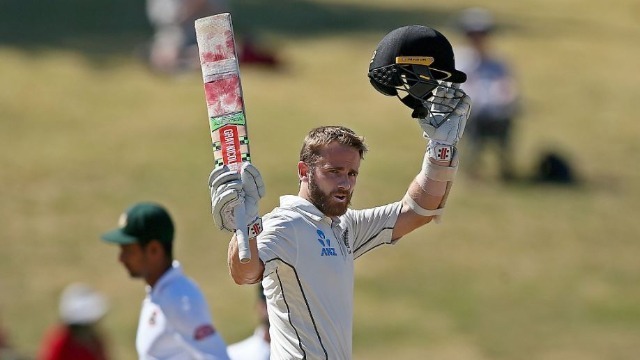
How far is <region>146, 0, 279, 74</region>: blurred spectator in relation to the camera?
2114 cm

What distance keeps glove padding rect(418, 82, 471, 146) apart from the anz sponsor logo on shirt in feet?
2.52

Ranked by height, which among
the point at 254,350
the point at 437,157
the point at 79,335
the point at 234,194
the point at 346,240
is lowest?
the point at 79,335

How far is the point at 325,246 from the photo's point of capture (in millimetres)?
6699

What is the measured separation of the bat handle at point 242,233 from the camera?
6.14 meters

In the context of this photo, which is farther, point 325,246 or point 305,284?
point 325,246

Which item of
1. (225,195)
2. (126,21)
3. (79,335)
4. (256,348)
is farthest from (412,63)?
(126,21)

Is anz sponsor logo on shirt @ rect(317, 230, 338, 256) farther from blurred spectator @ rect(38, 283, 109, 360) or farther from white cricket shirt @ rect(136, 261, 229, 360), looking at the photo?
blurred spectator @ rect(38, 283, 109, 360)

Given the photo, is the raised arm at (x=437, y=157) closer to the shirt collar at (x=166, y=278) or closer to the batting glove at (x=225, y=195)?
the batting glove at (x=225, y=195)

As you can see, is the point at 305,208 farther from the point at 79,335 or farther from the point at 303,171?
the point at 79,335

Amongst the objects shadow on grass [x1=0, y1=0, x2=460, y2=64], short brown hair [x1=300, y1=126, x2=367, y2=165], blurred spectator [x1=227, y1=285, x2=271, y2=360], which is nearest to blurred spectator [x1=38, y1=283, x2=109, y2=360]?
blurred spectator [x1=227, y1=285, x2=271, y2=360]

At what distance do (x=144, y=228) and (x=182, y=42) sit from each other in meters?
13.3

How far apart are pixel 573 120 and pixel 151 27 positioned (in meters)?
7.12

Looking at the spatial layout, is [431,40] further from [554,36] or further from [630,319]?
[554,36]

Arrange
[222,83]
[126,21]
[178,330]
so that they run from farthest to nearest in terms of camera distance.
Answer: [126,21] → [178,330] → [222,83]
